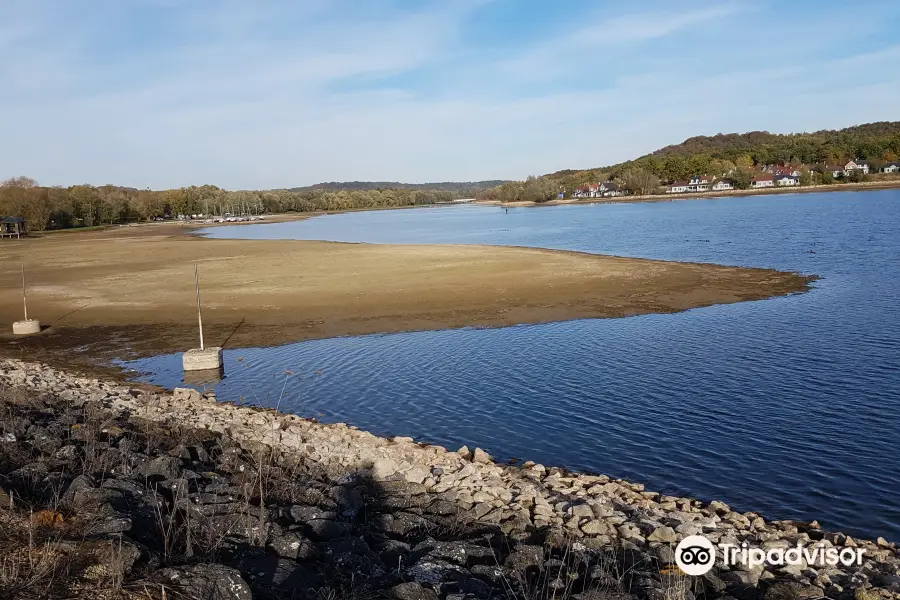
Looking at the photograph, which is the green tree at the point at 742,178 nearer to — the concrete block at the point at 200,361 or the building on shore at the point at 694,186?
the building on shore at the point at 694,186

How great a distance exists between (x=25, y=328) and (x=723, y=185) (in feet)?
597

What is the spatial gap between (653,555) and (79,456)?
8.01 m

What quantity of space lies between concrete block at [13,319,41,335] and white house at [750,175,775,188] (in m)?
177

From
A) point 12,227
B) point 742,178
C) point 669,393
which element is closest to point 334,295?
point 669,393

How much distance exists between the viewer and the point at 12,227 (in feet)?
305

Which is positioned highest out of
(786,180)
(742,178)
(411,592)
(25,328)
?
(742,178)

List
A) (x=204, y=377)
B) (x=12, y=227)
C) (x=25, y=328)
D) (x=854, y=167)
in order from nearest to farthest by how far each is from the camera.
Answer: (x=204, y=377) → (x=25, y=328) → (x=12, y=227) → (x=854, y=167)

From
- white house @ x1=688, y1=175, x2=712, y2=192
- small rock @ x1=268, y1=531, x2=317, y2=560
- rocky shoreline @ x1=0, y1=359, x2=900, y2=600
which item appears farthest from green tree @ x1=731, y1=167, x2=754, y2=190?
small rock @ x1=268, y1=531, x2=317, y2=560

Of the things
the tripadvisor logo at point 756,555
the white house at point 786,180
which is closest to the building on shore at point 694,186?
the white house at point 786,180

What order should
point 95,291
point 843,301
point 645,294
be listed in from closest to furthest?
point 843,301, point 645,294, point 95,291

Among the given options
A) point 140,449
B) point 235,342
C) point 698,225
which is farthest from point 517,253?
point 140,449

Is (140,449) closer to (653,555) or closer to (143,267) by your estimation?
(653,555)

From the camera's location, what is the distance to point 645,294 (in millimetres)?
29375

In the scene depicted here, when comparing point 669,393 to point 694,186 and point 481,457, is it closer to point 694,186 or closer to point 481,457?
point 481,457
